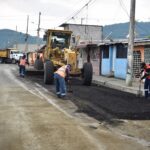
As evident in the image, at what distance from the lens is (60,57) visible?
27.7 m

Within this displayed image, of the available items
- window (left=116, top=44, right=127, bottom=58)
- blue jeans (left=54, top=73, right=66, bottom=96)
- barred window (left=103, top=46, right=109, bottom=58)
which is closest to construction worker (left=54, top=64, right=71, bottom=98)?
blue jeans (left=54, top=73, right=66, bottom=96)

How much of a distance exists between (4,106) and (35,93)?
15.4 feet

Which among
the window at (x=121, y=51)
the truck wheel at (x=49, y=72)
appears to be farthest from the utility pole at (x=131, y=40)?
the window at (x=121, y=51)

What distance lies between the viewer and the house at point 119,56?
2984 cm

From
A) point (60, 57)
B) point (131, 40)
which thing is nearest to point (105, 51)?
point (60, 57)

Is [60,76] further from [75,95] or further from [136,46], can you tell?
[136,46]

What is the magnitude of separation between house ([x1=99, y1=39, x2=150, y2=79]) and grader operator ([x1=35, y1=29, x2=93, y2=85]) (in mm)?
4478

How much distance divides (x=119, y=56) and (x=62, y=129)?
929 inches

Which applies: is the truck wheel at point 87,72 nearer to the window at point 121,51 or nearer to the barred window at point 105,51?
the window at point 121,51

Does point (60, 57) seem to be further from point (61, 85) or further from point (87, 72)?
point (61, 85)

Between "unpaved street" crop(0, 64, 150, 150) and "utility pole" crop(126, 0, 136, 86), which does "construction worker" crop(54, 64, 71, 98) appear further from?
"utility pole" crop(126, 0, 136, 86)

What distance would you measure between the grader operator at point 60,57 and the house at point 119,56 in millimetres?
4478

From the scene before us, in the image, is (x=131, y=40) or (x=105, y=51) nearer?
(x=131, y=40)

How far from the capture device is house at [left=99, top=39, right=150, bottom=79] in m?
29.8
